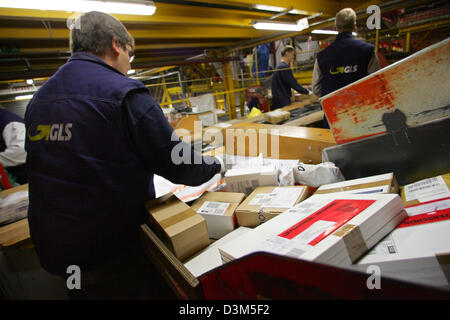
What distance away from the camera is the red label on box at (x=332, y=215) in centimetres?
73

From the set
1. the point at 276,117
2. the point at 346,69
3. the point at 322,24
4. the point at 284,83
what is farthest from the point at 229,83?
the point at 346,69

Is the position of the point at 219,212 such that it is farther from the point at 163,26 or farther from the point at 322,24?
the point at 322,24

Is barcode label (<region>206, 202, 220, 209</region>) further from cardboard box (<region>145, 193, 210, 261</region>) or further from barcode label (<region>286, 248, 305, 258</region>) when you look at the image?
barcode label (<region>286, 248, 305, 258</region>)

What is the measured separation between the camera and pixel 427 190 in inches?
37.3

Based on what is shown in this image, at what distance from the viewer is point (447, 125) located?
0.97 meters

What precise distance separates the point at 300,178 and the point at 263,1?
344 cm

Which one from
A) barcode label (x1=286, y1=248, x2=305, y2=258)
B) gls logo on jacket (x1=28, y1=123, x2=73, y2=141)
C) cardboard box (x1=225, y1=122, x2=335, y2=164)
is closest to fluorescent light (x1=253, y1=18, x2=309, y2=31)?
cardboard box (x1=225, y1=122, x2=335, y2=164)

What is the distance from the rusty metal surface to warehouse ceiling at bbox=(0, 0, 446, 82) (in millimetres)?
2838

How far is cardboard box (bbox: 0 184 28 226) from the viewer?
1.57 meters

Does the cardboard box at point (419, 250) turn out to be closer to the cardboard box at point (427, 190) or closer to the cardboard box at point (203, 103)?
the cardboard box at point (427, 190)

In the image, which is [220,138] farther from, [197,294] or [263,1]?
[263,1]

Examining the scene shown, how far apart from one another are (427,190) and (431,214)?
20cm

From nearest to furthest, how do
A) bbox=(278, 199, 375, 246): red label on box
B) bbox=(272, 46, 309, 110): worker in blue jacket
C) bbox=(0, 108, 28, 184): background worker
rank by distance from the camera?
bbox=(278, 199, 375, 246): red label on box < bbox=(0, 108, 28, 184): background worker < bbox=(272, 46, 309, 110): worker in blue jacket
